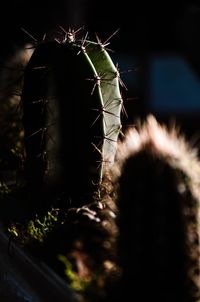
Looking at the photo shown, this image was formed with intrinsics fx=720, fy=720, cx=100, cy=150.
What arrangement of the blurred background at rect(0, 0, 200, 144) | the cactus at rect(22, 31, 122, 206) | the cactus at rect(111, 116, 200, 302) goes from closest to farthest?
the cactus at rect(111, 116, 200, 302), the cactus at rect(22, 31, 122, 206), the blurred background at rect(0, 0, 200, 144)

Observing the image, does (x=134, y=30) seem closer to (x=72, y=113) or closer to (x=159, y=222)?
(x=72, y=113)

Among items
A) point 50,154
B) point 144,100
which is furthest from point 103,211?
point 144,100

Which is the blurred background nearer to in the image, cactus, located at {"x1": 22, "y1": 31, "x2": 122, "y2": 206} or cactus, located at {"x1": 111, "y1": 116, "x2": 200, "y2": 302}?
cactus, located at {"x1": 22, "y1": 31, "x2": 122, "y2": 206}

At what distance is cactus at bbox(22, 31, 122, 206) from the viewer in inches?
81.3

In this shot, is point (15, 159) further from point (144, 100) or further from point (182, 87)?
point (182, 87)

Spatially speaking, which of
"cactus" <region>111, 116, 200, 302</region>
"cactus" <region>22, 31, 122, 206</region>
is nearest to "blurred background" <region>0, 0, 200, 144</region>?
"cactus" <region>22, 31, 122, 206</region>

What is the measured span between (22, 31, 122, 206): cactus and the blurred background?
8.35ft

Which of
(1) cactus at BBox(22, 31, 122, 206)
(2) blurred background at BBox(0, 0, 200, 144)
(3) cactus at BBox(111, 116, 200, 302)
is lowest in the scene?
(3) cactus at BBox(111, 116, 200, 302)

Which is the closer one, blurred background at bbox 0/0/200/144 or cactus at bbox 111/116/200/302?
cactus at bbox 111/116/200/302

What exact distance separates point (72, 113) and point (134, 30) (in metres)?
4.80

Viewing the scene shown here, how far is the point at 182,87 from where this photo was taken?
837 centimetres

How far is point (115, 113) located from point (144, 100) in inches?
158

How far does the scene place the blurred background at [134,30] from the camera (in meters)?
5.47

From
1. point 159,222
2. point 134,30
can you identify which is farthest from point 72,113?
point 134,30
